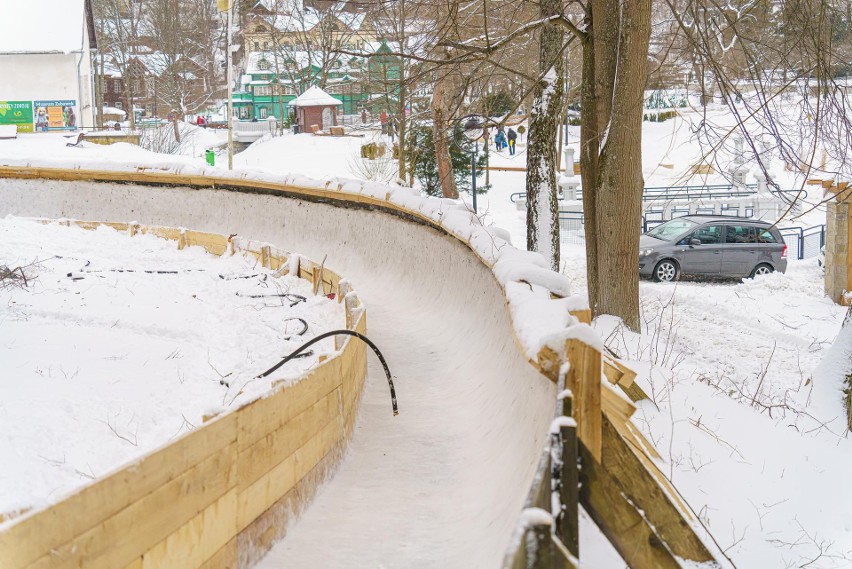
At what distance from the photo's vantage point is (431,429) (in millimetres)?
6840

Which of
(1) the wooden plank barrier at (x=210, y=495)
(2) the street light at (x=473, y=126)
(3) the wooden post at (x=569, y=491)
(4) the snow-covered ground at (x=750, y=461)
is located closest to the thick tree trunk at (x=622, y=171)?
(4) the snow-covered ground at (x=750, y=461)

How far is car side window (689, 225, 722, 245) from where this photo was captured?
22.8 m

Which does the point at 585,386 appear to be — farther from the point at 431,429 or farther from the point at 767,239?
the point at 767,239

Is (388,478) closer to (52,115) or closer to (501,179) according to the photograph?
(501,179)

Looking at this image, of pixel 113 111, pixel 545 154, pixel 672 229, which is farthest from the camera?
pixel 113 111

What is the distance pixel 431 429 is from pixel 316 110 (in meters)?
54.3

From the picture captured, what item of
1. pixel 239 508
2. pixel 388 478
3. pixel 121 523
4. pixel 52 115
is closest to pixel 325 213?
pixel 388 478

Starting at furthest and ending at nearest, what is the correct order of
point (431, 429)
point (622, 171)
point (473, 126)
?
1. point (473, 126)
2. point (622, 171)
3. point (431, 429)

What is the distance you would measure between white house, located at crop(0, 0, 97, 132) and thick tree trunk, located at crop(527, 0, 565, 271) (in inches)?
1370

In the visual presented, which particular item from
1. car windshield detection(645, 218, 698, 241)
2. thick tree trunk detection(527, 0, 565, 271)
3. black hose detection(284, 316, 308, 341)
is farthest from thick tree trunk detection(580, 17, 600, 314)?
car windshield detection(645, 218, 698, 241)

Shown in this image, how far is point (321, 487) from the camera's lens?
5746 mm

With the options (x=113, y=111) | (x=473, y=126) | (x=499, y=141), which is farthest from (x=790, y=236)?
(x=113, y=111)

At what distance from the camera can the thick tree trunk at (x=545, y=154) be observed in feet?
50.8

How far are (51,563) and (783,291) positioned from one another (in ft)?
67.6
